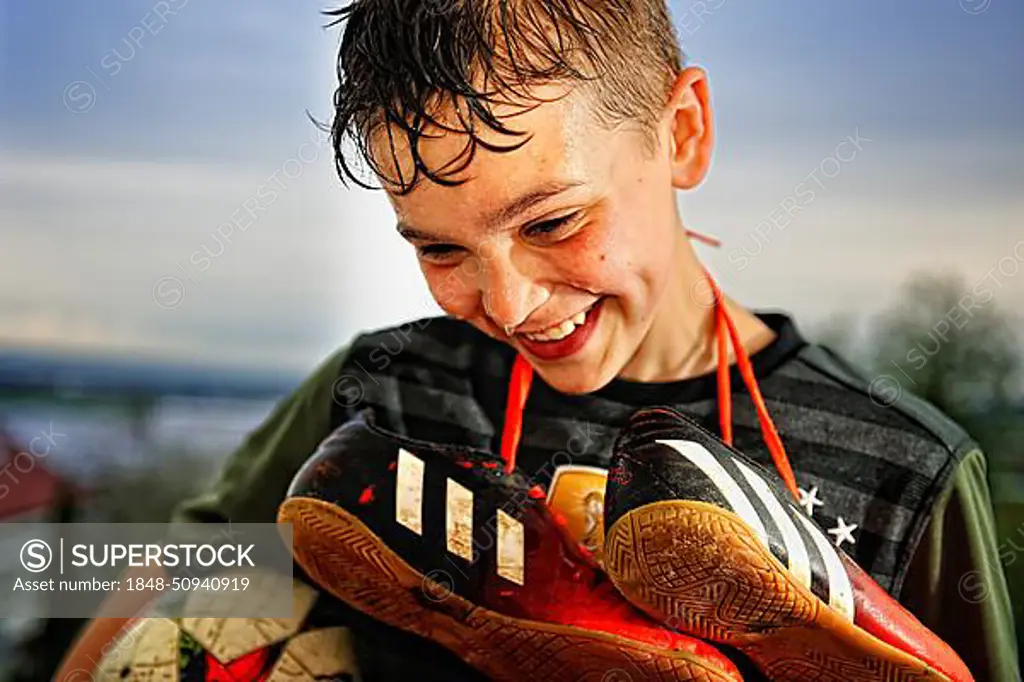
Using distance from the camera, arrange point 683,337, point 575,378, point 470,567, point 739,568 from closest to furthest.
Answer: point 739,568, point 470,567, point 575,378, point 683,337

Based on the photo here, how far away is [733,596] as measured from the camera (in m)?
0.57

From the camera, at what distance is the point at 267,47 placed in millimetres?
1930

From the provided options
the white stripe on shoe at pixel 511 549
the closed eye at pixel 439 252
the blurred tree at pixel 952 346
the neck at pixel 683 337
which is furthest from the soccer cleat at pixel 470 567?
the blurred tree at pixel 952 346

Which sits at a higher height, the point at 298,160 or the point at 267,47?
the point at 267,47

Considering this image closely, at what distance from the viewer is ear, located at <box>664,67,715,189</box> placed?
797 millimetres

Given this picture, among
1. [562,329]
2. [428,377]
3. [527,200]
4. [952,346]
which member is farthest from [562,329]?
[952,346]

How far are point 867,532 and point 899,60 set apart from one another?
832mm

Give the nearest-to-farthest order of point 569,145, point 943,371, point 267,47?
1. point 569,145
2. point 943,371
3. point 267,47

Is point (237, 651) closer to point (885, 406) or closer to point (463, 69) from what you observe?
point (463, 69)

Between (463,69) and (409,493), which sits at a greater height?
(463,69)

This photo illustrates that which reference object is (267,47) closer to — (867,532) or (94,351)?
(94,351)

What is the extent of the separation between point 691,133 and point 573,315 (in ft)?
0.50

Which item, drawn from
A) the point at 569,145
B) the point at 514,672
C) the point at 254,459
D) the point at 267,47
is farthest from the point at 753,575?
the point at 267,47

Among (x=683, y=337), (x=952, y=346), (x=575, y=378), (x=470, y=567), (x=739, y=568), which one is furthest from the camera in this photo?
(x=952, y=346)
